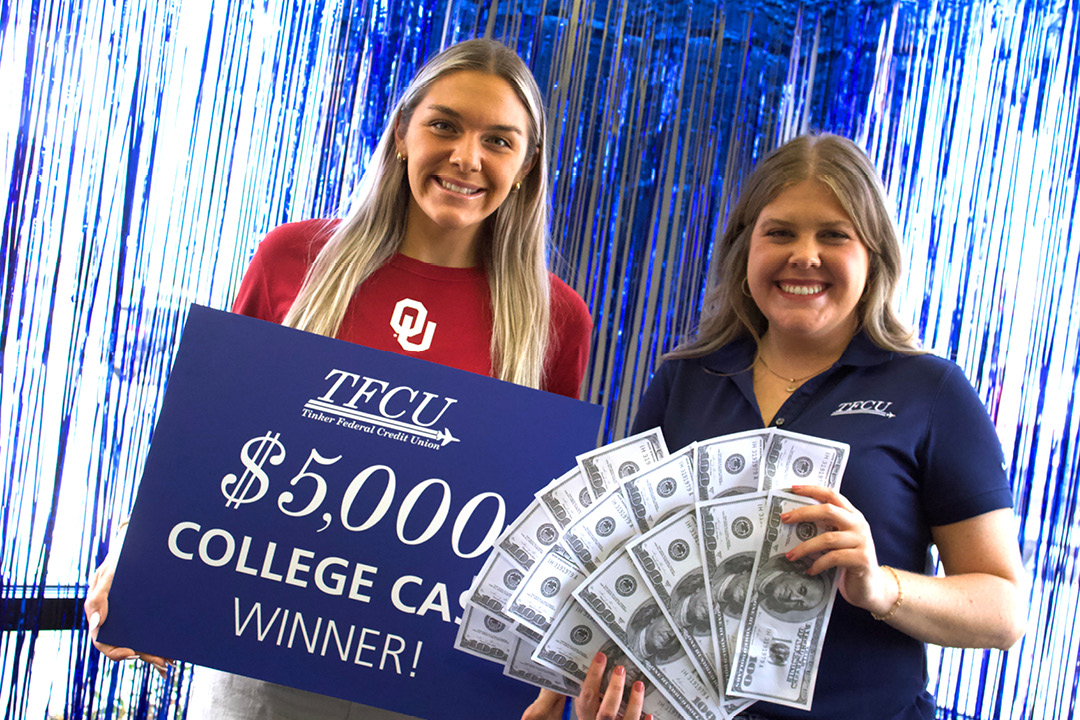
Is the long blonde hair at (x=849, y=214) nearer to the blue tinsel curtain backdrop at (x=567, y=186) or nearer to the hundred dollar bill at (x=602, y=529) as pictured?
the hundred dollar bill at (x=602, y=529)

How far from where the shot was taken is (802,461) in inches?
45.1

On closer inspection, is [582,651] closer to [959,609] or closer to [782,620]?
[782,620]

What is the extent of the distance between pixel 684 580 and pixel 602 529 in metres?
0.13

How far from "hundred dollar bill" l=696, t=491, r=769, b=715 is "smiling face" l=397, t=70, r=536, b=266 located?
2.53ft

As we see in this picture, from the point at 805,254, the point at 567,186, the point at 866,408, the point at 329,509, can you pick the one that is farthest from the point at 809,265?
the point at 567,186

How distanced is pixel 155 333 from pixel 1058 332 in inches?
99.6

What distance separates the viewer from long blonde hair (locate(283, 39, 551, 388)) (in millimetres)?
1521

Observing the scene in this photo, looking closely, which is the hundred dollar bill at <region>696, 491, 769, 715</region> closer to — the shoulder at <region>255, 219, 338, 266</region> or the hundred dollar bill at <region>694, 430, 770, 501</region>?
the hundred dollar bill at <region>694, 430, 770, 501</region>

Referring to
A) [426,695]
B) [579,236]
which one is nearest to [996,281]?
[579,236]

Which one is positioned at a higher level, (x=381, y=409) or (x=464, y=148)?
(x=464, y=148)

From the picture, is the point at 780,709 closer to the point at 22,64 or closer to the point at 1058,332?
the point at 1058,332

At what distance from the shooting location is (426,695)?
1285 millimetres

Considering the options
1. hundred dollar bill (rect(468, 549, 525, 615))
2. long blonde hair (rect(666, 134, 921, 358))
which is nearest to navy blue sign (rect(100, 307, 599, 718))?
hundred dollar bill (rect(468, 549, 525, 615))

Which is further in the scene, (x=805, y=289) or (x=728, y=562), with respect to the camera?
(x=805, y=289)
